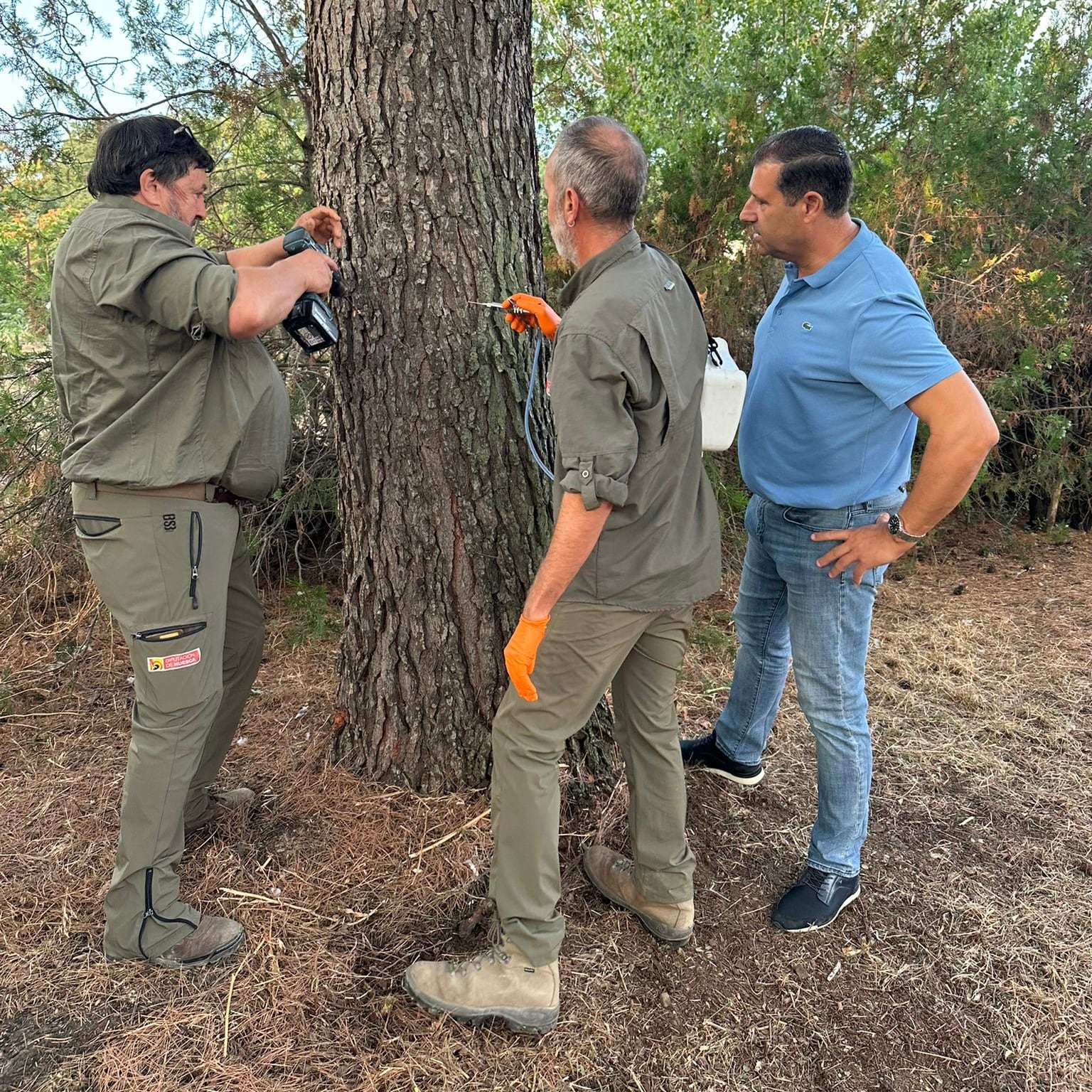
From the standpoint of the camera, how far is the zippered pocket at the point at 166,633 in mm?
2090

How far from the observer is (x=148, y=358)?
79.9 inches

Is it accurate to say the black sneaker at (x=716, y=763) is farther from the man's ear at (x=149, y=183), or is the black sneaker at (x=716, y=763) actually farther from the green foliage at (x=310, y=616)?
the man's ear at (x=149, y=183)

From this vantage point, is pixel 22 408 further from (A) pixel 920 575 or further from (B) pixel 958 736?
(A) pixel 920 575

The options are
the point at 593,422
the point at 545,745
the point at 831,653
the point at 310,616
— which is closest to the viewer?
the point at 593,422

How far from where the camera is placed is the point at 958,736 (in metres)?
3.48

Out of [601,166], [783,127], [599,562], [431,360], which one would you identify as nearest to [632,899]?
[599,562]

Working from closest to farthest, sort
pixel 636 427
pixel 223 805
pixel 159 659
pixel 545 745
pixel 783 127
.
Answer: pixel 636 427, pixel 545 745, pixel 159 659, pixel 223 805, pixel 783 127

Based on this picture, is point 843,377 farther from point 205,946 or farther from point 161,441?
point 205,946

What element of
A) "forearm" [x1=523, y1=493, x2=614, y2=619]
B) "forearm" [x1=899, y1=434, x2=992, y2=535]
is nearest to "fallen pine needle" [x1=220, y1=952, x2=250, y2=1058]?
"forearm" [x1=523, y1=493, x2=614, y2=619]

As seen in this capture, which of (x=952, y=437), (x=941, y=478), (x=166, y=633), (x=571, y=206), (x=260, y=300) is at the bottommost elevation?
(x=166, y=633)

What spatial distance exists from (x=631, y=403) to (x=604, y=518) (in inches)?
10.6

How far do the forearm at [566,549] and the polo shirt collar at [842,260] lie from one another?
934mm

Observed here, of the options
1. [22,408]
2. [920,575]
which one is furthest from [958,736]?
[22,408]

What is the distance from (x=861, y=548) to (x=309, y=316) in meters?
1.60
